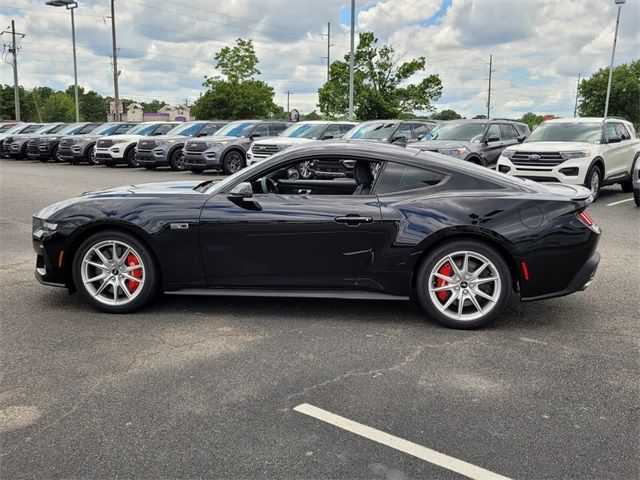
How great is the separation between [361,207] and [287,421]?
2030 millimetres

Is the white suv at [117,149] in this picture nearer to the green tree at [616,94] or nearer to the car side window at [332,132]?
the car side window at [332,132]

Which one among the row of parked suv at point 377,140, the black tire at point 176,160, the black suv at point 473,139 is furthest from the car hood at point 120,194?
the black tire at point 176,160

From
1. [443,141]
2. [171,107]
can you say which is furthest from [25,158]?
[171,107]

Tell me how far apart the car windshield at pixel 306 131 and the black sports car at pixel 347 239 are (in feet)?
42.7

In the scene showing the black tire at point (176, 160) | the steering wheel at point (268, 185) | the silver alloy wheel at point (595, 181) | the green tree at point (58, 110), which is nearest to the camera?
the steering wheel at point (268, 185)

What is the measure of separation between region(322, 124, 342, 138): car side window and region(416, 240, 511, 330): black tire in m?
13.6

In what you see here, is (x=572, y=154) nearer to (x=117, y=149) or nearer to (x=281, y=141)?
(x=281, y=141)

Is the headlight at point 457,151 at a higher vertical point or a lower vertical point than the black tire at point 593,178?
higher

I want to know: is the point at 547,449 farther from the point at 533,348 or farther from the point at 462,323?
the point at 462,323

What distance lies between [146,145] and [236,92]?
42360 mm

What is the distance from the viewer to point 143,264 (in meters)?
4.96

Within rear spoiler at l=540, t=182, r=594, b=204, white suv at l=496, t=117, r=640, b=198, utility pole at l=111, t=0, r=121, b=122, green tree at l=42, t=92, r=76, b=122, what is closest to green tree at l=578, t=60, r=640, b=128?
utility pole at l=111, t=0, r=121, b=122

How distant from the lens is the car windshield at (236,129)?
2002cm

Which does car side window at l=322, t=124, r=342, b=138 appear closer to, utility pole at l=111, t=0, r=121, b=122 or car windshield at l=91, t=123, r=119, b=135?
car windshield at l=91, t=123, r=119, b=135
